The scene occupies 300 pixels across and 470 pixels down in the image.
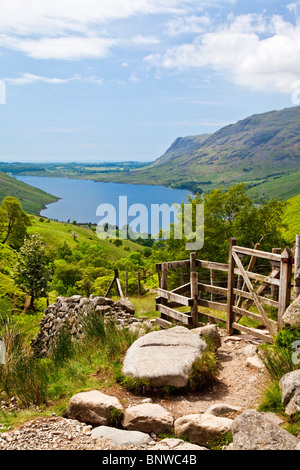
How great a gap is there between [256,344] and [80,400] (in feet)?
17.4

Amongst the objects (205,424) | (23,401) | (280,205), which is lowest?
(23,401)

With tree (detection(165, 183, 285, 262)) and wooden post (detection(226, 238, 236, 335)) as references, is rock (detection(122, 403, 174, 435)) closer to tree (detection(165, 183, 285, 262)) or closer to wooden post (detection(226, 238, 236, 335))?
wooden post (detection(226, 238, 236, 335))

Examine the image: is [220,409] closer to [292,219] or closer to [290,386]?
[290,386]

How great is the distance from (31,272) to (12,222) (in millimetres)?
22011

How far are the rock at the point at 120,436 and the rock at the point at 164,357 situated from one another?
1490mm

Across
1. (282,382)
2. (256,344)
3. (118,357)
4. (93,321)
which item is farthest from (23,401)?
(256,344)

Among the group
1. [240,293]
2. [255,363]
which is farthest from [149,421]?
[240,293]

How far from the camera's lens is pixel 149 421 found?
6137 mm

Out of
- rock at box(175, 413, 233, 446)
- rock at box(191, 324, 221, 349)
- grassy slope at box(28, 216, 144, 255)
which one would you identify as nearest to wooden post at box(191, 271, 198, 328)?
rock at box(191, 324, 221, 349)

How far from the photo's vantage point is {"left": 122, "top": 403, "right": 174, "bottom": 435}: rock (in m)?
6.09

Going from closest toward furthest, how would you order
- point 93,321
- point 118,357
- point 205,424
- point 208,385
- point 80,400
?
point 205,424, point 80,400, point 208,385, point 118,357, point 93,321

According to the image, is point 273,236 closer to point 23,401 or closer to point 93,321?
point 93,321

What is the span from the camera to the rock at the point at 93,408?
639cm
